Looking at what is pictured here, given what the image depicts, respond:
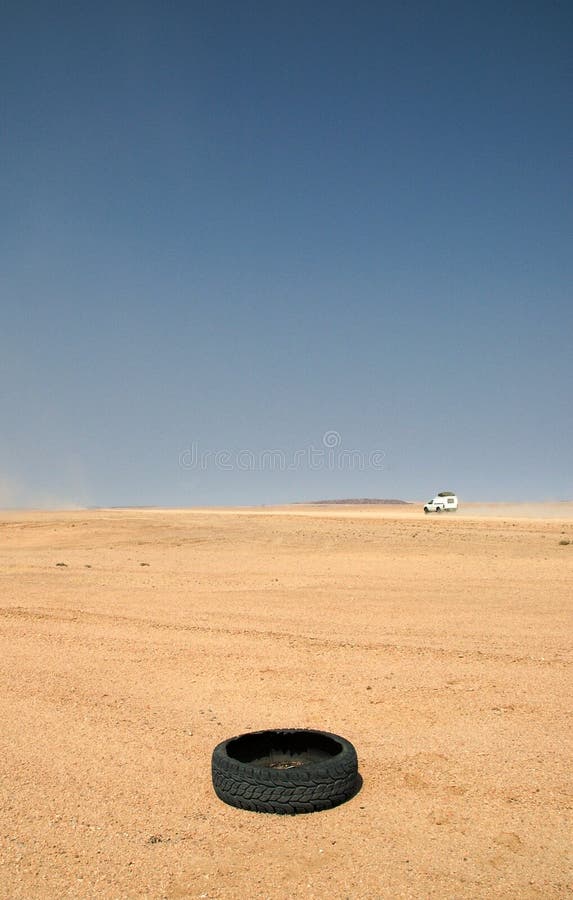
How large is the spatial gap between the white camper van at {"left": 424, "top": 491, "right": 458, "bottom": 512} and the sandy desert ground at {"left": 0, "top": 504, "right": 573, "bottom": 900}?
50.8 metres

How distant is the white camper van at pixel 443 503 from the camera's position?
217ft

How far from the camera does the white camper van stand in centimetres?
6606

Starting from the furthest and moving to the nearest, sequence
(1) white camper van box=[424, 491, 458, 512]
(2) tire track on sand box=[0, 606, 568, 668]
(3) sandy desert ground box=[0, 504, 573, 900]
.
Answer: (1) white camper van box=[424, 491, 458, 512] < (2) tire track on sand box=[0, 606, 568, 668] < (3) sandy desert ground box=[0, 504, 573, 900]

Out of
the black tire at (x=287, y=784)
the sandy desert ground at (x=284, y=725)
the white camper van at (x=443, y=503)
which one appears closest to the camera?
the sandy desert ground at (x=284, y=725)

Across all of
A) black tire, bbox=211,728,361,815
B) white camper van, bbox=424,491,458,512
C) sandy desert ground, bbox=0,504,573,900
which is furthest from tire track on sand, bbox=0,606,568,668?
white camper van, bbox=424,491,458,512

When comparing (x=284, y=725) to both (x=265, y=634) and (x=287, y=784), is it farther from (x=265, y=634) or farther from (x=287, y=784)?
(x=265, y=634)

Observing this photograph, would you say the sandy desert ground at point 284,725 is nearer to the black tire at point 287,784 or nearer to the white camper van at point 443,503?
the black tire at point 287,784

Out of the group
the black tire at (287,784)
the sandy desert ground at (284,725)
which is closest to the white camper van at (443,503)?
the sandy desert ground at (284,725)

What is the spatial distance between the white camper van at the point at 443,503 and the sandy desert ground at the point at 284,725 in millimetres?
50810

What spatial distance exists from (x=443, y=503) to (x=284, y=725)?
6214 centimetres

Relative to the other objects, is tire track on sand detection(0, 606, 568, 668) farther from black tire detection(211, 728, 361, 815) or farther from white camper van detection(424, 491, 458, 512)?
white camper van detection(424, 491, 458, 512)

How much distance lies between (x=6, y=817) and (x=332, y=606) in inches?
356

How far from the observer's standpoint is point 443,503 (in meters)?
67.2

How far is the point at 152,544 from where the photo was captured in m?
28.1
